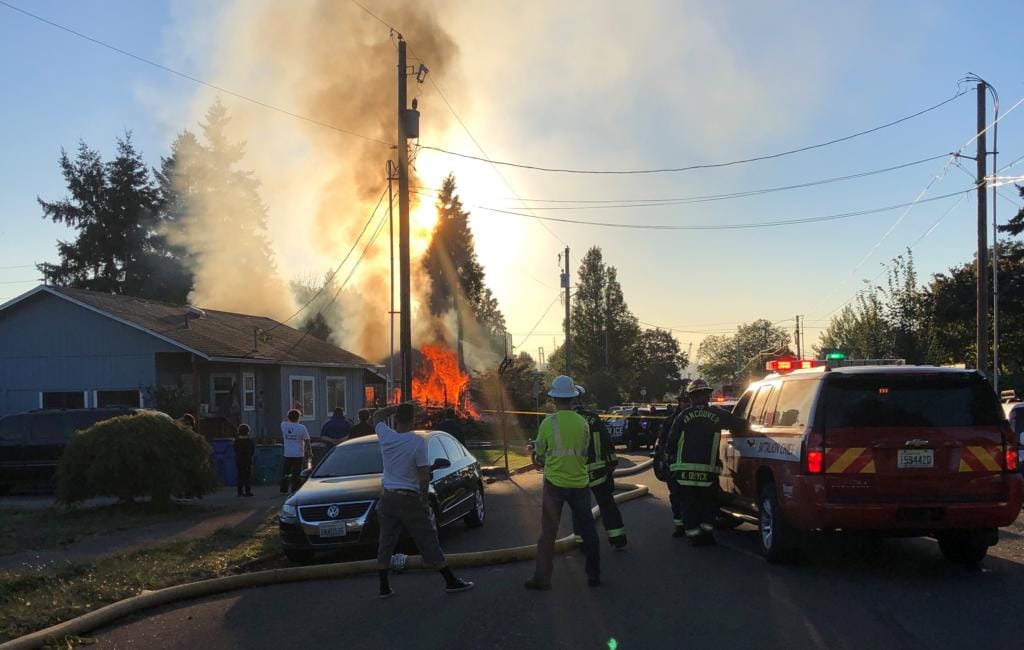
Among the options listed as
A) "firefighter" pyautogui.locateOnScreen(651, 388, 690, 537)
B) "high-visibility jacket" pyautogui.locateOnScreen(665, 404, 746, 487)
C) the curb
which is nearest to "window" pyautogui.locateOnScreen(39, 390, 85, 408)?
the curb

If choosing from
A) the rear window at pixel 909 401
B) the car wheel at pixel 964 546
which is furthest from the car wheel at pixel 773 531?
the car wheel at pixel 964 546

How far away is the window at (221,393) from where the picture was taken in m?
24.1

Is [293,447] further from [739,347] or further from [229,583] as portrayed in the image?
[739,347]

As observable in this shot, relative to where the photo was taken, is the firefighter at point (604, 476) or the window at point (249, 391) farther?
the window at point (249, 391)

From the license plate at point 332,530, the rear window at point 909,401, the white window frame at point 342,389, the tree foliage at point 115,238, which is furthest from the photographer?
the tree foliage at point 115,238

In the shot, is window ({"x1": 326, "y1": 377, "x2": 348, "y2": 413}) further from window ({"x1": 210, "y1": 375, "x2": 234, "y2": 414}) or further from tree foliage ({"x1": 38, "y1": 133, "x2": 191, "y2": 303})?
tree foliage ({"x1": 38, "y1": 133, "x2": 191, "y2": 303})

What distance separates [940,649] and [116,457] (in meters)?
11.5

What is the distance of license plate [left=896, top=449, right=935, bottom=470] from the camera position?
7801 mm

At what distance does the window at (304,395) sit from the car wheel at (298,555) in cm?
1720

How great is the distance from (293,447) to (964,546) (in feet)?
35.0

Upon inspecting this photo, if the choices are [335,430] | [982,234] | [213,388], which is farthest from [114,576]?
[982,234]

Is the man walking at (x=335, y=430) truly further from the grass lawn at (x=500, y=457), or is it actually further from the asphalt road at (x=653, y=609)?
the grass lawn at (x=500, y=457)

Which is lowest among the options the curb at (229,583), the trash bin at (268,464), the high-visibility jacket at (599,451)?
the trash bin at (268,464)

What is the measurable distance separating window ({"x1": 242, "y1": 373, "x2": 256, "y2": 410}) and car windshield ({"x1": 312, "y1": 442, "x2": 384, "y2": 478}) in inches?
558
